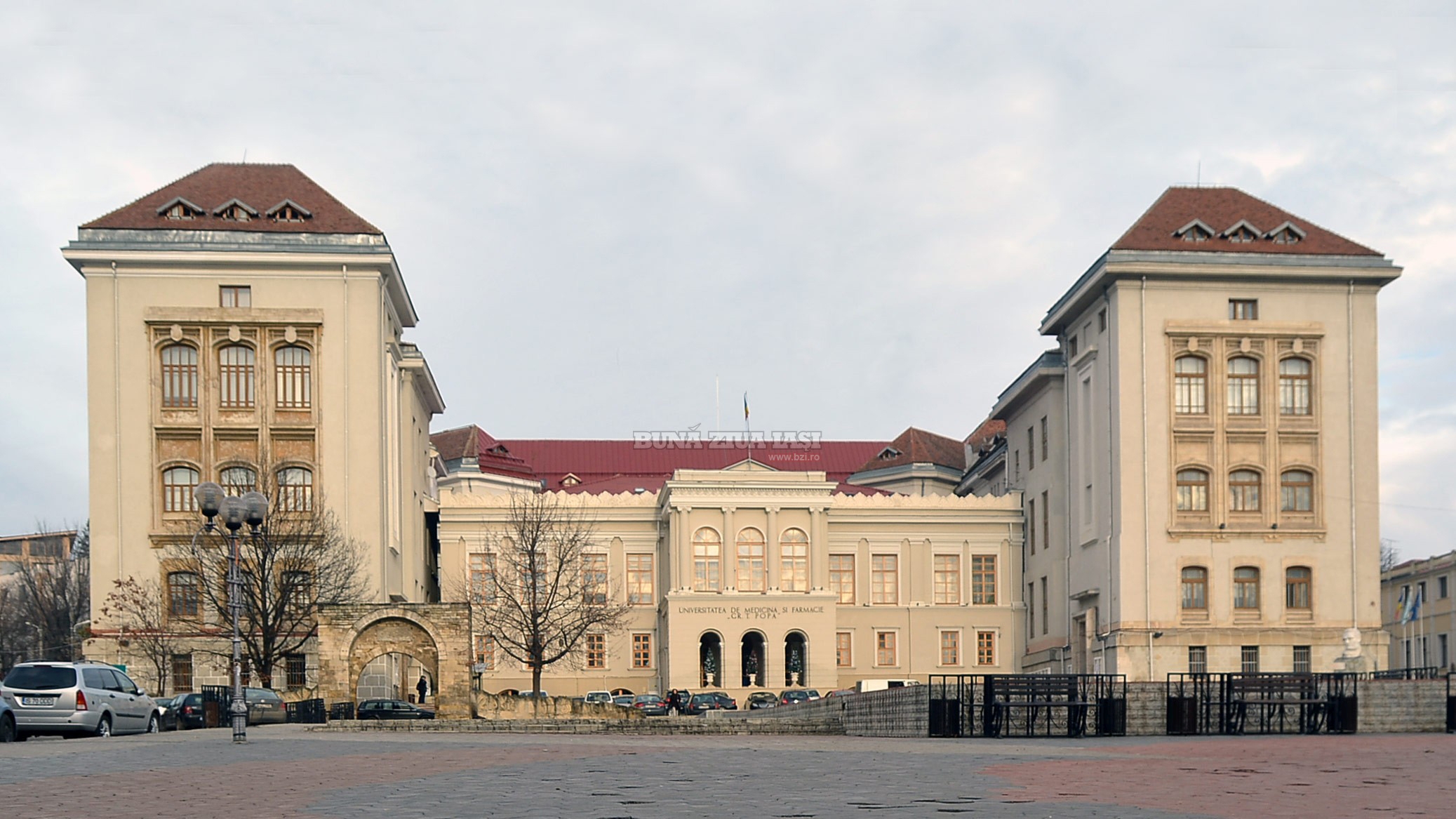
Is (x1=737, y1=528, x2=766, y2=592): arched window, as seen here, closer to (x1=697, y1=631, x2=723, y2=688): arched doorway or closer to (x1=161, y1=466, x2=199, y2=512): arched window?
(x1=697, y1=631, x2=723, y2=688): arched doorway

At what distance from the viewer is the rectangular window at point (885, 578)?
300 ft

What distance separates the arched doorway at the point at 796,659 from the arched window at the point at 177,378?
32.1 meters

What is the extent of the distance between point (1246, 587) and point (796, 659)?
24950 mm

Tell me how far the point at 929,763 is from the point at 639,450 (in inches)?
4523

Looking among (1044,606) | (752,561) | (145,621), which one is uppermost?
(752,561)

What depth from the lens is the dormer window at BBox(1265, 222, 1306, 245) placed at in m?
73.6

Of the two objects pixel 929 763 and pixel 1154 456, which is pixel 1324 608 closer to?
pixel 1154 456

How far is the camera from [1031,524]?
88.9m

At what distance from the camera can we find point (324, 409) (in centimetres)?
7100

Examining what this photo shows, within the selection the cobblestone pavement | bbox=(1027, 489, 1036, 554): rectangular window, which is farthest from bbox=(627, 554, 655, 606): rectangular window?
the cobblestone pavement

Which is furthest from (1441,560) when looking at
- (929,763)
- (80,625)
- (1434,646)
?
(929,763)

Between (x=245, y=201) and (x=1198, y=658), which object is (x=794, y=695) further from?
(x=245, y=201)

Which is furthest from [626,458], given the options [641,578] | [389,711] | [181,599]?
[389,711]

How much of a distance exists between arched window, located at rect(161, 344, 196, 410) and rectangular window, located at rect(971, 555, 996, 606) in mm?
42446
